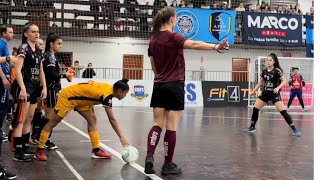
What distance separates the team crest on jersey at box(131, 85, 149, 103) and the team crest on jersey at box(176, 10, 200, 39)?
14.1 ft

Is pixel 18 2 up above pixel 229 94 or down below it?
above

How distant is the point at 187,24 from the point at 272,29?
6035mm

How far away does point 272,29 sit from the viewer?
84.4 ft

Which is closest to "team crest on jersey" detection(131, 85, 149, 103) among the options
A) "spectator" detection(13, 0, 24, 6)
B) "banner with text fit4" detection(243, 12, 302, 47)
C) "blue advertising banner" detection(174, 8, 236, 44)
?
"blue advertising banner" detection(174, 8, 236, 44)

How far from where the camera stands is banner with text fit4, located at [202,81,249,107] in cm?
2258

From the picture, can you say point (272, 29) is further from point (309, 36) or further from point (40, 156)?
point (40, 156)

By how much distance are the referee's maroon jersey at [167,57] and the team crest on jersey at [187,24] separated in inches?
712

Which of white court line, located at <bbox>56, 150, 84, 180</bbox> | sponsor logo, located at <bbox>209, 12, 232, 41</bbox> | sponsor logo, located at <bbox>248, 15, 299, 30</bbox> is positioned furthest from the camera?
sponsor logo, located at <bbox>248, 15, 299, 30</bbox>

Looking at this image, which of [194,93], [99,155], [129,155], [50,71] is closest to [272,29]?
[194,93]

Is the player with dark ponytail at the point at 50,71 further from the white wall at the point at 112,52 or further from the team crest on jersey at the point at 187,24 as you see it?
the white wall at the point at 112,52

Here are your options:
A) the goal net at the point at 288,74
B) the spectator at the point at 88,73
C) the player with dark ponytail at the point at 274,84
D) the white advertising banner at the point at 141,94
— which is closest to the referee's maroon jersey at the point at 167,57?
the player with dark ponytail at the point at 274,84

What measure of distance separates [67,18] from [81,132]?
15.8 meters

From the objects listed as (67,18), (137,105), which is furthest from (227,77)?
(67,18)

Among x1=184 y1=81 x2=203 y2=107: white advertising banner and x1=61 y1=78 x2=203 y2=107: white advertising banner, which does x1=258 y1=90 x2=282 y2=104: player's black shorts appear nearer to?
x1=61 y1=78 x2=203 y2=107: white advertising banner
